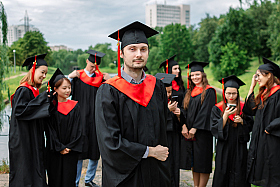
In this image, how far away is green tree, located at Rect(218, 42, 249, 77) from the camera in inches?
1167

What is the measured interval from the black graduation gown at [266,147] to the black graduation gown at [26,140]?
116 inches

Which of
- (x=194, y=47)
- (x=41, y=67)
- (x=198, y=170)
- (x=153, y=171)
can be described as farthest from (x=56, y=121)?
(x=194, y=47)

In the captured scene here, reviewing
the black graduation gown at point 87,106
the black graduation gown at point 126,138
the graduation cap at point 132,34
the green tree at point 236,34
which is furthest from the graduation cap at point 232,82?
the green tree at point 236,34

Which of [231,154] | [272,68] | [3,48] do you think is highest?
[3,48]

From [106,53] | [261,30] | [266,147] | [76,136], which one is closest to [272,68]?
[266,147]

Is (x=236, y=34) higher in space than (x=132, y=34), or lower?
higher

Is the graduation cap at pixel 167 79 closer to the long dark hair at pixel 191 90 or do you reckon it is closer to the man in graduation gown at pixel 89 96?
the long dark hair at pixel 191 90

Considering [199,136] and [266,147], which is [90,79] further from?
[266,147]

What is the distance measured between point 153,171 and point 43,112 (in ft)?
A: 6.01

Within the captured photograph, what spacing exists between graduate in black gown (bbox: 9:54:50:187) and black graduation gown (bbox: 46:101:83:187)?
0.63 feet

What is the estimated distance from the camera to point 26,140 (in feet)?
11.6

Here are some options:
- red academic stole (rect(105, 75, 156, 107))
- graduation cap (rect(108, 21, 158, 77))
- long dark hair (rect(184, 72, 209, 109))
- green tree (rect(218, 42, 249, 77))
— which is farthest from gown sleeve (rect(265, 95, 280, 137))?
green tree (rect(218, 42, 249, 77))

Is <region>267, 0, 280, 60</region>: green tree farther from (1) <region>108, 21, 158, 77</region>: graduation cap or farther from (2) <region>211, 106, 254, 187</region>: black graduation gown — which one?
(1) <region>108, 21, 158, 77</region>: graduation cap

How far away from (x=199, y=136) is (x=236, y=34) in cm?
2982
